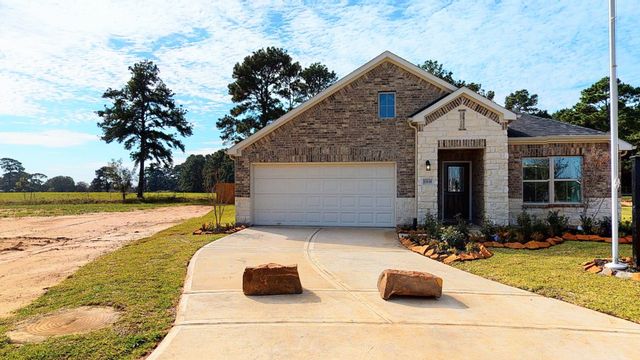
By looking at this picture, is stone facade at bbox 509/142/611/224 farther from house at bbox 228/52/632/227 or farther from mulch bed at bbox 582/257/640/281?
mulch bed at bbox 582/257/640/281

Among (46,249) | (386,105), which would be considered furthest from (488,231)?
(46,249)

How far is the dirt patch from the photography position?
4840 mm

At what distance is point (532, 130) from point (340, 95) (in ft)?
23.1

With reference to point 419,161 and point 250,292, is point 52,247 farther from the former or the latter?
point 419,161

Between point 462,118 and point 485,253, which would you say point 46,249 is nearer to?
point 485,253

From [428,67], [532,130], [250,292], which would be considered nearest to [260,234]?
[250,292]

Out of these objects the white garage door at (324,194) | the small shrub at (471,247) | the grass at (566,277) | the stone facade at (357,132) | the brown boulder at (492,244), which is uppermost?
the stone facade at (357,132)

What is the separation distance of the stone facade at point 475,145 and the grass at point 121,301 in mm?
7666

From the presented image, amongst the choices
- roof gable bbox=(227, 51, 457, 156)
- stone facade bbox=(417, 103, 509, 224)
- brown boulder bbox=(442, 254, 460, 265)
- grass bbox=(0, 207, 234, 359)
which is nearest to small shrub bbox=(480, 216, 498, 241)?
stone facade bbox=(417, 103, 509, 224)

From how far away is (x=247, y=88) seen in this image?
39188 mm

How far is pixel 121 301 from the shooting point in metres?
6.10

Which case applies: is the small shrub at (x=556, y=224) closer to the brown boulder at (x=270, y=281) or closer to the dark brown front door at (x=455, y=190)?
Result: the dark brown front door at (x=455, y=190)

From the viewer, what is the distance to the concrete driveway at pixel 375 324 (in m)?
4.32

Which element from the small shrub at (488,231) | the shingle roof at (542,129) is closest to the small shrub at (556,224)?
the small shrub at (488,231)
